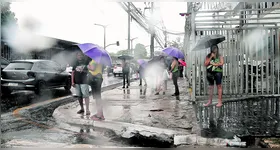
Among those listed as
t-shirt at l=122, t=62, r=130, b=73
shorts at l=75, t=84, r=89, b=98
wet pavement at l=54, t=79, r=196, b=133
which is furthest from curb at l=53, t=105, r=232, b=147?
t-shirt at l=122, t=62, r=130, b=73

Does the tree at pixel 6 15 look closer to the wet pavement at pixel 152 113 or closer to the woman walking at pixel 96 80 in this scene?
the woman walking at pixel 96 80

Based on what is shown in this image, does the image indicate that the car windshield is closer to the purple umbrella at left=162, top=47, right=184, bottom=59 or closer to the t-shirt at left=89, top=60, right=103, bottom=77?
the t-shirt at left=89, top=60, right=103, bottom=77

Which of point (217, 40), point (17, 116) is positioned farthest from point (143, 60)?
point (17, 116)

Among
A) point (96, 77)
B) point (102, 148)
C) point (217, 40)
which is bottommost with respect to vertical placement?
point (102, 148)

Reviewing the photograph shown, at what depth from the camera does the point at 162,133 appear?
3.90 m

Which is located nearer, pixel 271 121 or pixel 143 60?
pixel 271 121

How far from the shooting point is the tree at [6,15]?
3.77 metres

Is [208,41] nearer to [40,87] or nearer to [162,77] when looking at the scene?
[162,77]

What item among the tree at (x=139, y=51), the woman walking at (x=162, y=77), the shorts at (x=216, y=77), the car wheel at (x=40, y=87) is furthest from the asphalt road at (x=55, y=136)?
the woman walking at (x=162, y=77)

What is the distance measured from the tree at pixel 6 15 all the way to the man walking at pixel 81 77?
1.10 m

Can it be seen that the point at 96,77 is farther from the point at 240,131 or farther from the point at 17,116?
the point at 240,131

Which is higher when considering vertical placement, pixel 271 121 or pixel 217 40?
pixel 217 40

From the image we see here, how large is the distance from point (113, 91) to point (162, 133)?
4628mm

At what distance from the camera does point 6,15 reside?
3.98 meters
